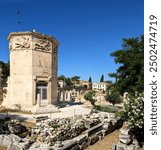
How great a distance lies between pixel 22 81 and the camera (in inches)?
922

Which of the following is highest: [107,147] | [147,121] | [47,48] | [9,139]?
[47,48]

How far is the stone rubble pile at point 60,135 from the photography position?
37.0 feet

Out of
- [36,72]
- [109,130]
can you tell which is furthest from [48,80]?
[109,130]

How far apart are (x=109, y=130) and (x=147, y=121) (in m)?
10.2

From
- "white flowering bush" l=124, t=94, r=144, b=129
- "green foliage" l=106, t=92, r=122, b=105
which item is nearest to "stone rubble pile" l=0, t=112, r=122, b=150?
"white flowering bush" l=124, t=94, r=144, b=129

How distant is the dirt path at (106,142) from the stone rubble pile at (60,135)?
0.92 feet

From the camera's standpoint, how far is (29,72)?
23266 millimetres

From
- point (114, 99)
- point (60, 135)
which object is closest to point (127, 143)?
point (60, 135)

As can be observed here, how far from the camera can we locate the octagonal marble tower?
23.2 meters

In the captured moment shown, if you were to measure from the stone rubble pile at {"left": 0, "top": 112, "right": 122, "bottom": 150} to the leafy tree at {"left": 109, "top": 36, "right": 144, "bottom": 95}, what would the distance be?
10.3 ft

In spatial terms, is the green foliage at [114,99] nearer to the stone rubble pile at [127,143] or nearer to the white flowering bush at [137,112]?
the stone rubble pile at [127,143]

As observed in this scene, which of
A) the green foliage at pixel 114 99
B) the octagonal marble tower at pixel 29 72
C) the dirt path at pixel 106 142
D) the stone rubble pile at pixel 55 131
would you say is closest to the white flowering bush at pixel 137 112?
the dirt path at pixel 106 142

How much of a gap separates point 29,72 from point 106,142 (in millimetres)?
12569

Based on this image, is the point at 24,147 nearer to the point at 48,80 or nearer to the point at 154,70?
the point at 154,70
